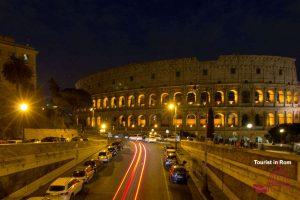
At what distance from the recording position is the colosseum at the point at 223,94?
105 meters

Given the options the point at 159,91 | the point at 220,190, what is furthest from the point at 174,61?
the point at 220,190

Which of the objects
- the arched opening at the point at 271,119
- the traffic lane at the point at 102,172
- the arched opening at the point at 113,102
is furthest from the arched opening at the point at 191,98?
the traffic lane at the point at 102,172

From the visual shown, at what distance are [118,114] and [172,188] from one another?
92.7 meters

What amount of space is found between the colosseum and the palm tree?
38977mm

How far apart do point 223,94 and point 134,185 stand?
7623cm

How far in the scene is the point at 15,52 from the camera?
81.7 metres

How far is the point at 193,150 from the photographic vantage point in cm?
5581

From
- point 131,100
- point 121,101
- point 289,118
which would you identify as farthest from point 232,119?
point 121,101

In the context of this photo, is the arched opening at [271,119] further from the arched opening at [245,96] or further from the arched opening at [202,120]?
the arched opening at [202,120]

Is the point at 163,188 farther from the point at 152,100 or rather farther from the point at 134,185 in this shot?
the point at 152,100

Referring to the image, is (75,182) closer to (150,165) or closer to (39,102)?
(150,165)

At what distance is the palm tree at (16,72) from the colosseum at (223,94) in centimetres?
3898

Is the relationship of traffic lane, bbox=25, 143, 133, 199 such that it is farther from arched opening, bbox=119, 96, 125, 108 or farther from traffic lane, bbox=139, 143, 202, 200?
arched opening, bbox=119, 96, 125, 108

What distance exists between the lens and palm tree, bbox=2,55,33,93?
246 feet
